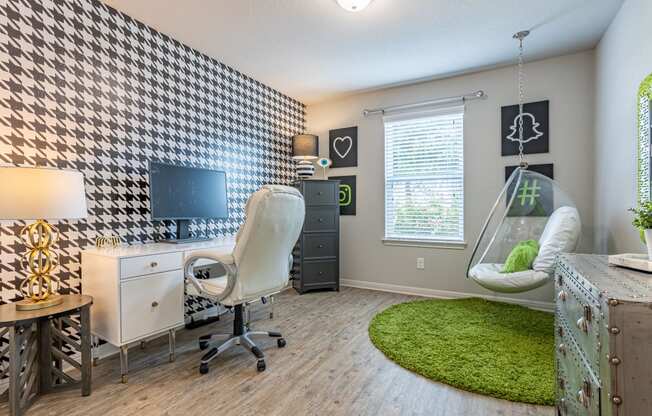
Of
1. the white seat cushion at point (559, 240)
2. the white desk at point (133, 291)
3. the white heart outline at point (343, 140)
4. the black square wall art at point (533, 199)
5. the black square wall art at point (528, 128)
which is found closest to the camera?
the white desk at point (133, 291)

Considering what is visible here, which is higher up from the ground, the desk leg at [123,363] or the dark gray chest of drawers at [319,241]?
the dark gray chest of drawers at [319,241]

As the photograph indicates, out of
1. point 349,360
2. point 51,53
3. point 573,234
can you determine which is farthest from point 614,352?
point 51,53

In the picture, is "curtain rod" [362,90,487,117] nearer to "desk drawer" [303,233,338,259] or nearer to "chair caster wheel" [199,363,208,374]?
"desk drawer" [303,233,338,259]

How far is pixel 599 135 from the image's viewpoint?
2775 mm

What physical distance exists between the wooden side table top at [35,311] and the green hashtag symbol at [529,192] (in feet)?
11.3

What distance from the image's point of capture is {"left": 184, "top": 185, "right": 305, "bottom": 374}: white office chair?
185 cm

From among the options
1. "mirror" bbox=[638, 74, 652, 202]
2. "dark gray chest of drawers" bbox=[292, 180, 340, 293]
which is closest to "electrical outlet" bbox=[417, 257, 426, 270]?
"dark gray chest of drawers" bbox=[292, 180, 340, 293]

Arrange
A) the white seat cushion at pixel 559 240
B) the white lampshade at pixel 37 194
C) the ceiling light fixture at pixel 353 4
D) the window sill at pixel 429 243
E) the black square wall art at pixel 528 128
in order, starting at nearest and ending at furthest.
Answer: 1. the white lampshade at pixel 37 194
2. the ceiling light fixture at pixel 353 4
3. the white seat cushion at pixel 559 240
4. the black square wall art at pixel 528 128
5. the window sill at pixel 429 243

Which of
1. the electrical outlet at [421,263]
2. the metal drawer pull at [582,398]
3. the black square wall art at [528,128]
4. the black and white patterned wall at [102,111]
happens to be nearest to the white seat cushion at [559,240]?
the black square wall art at [528,128]

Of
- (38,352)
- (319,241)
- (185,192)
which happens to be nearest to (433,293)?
(319,241)

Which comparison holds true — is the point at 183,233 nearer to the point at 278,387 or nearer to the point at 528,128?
the point at 278,387

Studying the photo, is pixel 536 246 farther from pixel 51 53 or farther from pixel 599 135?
pixel 51 53

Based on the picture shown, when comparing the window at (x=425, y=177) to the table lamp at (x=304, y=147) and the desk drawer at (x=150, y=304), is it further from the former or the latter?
the desk drawer at (x=150, y=304)

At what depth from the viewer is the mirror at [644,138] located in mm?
1656
